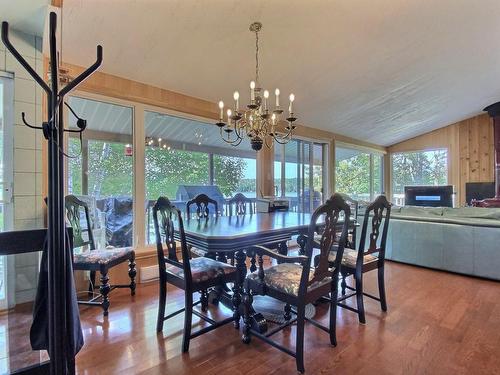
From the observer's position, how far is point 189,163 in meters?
3.98

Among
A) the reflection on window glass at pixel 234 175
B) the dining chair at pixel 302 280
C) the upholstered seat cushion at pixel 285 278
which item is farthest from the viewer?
the reflection on window glass at pixel 234 175

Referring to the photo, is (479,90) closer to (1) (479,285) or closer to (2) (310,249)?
(1) (479,285)

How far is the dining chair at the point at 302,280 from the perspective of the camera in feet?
5.78

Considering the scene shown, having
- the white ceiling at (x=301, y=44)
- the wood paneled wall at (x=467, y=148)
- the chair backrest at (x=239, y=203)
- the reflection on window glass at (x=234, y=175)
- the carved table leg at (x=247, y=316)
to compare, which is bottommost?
the carved table leg at (x=247, y=316)

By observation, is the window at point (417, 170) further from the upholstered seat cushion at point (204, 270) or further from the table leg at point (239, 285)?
the upholstered seat cushion at point (204, 270)

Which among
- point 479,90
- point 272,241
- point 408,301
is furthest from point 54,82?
point 479,90

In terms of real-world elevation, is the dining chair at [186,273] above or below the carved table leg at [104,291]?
above

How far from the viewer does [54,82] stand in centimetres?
102

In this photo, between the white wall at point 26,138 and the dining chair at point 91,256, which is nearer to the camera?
the white wall at point 26,138

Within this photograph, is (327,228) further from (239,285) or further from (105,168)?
(105,168)

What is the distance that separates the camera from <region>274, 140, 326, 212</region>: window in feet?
16.9

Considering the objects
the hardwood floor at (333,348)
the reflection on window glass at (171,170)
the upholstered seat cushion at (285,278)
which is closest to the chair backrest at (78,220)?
the hardwood floor at (333,348)

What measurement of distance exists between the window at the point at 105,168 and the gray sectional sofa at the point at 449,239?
11.7 ft

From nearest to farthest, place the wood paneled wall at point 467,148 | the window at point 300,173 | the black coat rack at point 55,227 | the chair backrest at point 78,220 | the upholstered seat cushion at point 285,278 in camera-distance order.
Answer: the black coat rack at point 55,227
the upholstered seat cushion at point 285,278
the chair backrest at point 78,220
the window at point 300,173
the wood paneled wall at point 467,148
